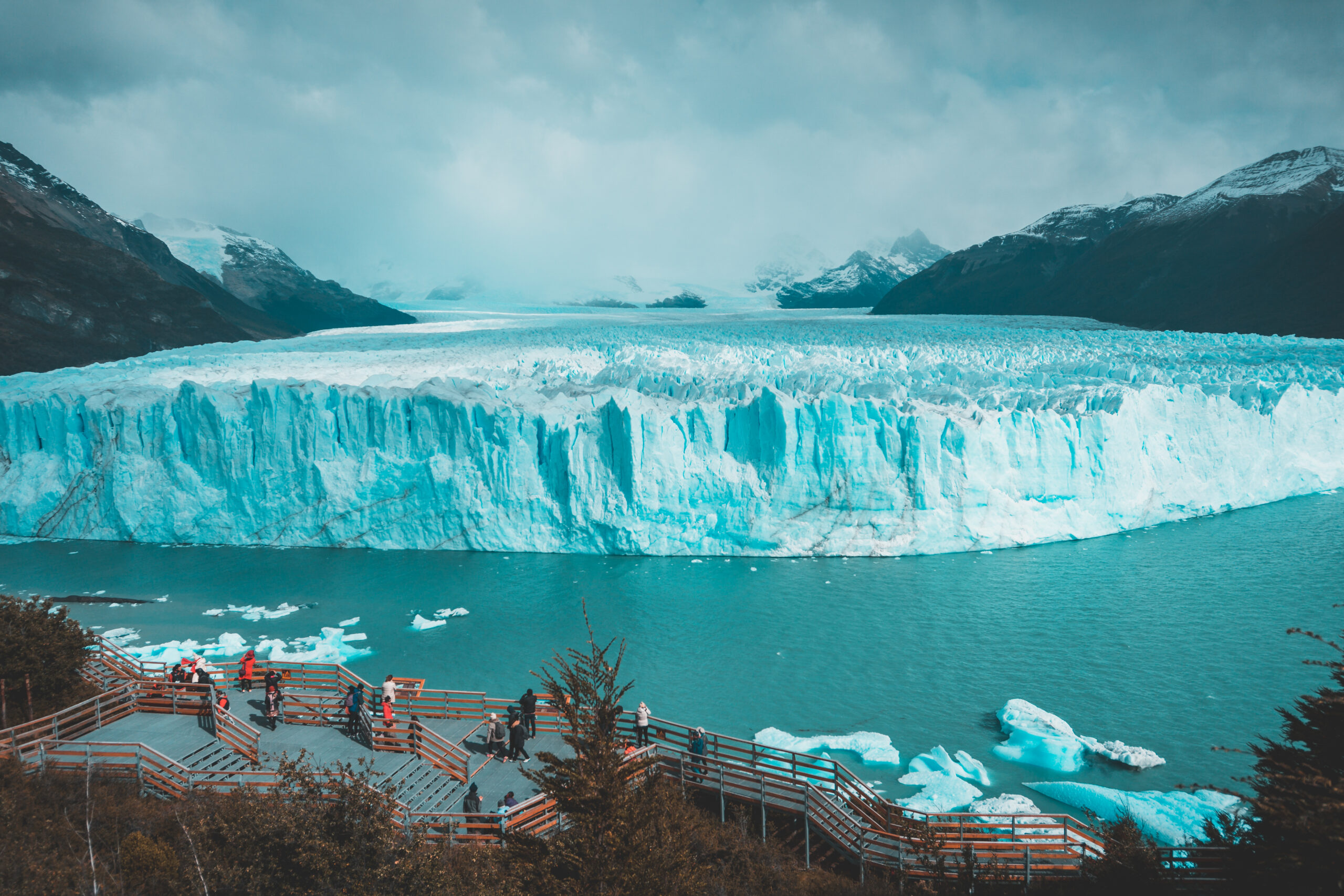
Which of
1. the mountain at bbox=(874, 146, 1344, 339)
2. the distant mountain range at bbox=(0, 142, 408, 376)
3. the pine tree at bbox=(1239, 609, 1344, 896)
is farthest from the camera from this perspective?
the mountain at bbox=(874, 146, 1344, 339)

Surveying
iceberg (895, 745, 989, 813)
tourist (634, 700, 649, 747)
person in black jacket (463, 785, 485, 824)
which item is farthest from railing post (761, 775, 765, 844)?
person in black jacket (463, 785, 485, 824)

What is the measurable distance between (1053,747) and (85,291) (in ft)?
143

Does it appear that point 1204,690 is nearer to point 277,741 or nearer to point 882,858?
point 882,858

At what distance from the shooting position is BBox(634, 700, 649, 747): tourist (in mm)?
8195

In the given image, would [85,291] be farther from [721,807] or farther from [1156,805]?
[1156,805]

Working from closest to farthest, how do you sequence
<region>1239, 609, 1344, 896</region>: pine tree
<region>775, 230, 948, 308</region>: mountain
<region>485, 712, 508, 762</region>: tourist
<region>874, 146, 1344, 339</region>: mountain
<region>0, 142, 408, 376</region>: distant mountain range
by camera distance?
<region>1239, 609, 1344, 896</region>: pine tree → <region>485, 712, 508, 762</region>: tourist → <region>0, 142, 408, 376</region>: distant mountain range → <region>874, 146, 1344, 339</region>: mountain → <region>775, 230, 948, 308</region>: mountain

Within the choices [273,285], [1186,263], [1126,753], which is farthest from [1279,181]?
[273,285]

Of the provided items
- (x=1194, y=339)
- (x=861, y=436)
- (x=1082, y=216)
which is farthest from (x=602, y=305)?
(x=861, y=436)

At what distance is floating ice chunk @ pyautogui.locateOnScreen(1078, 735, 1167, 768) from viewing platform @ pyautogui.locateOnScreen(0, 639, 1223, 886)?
4.81ft

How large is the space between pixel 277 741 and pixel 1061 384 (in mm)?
19221

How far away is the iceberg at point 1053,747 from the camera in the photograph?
29.7ft

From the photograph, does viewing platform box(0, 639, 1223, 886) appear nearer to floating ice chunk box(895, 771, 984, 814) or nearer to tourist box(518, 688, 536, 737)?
tourist box(518, 688, 536, 737)

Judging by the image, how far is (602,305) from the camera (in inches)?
3051

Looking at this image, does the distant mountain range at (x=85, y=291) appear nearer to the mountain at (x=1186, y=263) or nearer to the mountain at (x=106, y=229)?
the mountain at (x=106, y=229)
